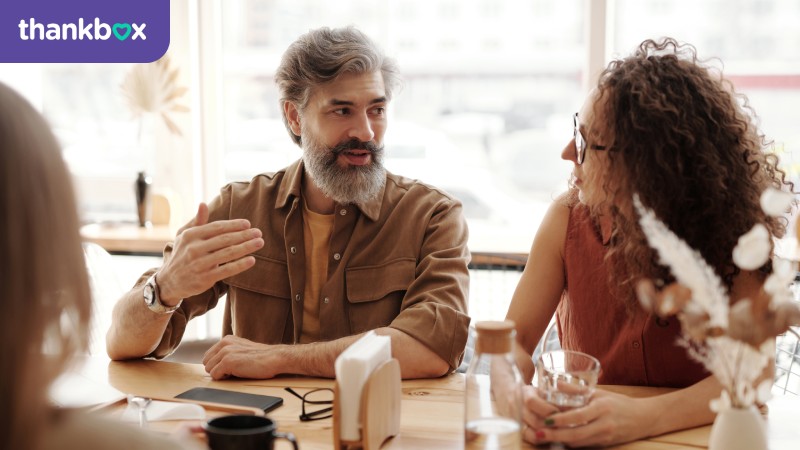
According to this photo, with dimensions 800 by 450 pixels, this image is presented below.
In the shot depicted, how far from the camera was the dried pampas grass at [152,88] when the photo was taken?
12.2 feet

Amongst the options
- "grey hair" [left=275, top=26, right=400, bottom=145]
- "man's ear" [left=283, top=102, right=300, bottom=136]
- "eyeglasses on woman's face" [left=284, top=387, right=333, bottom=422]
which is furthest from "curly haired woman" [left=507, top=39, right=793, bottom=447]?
"man's ear" [left=283, top=102, right=300, bottom=136]

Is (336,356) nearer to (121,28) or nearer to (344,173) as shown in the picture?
Answer: (344,173)

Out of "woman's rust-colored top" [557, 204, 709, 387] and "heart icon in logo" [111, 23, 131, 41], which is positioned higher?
"heart icon in logo" [111, 23, 131, 41]

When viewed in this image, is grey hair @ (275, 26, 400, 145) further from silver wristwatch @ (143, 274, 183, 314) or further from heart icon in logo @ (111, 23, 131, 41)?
heart icon in logo @ (111, 23, 131, 41)

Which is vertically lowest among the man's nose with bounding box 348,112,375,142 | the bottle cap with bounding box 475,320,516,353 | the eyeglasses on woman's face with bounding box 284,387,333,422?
the eyeglasses on woman's face with bounding box 284,387,333,422

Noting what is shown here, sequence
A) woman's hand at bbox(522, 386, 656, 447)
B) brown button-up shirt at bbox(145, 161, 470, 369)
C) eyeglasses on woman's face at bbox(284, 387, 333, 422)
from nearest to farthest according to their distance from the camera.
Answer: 1. woman's hand at bbox(522, 386, 656, 447)
2. eyeglasses on woman's face at bbox(284, 387, 333, 422)
3. brown button-up shirt at bbox(145, 161, 470, 369)

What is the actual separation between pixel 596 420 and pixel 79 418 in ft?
2.72

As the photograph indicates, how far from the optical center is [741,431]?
3.91 feet

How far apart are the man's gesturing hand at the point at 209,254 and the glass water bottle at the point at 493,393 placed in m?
0.65

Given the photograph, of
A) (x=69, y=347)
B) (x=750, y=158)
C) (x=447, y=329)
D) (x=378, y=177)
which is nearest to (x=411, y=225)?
(x=378, y=177)

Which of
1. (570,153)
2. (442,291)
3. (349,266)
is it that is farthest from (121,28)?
(570,153)

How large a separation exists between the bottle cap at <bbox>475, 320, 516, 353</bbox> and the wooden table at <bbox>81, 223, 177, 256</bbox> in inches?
87.3

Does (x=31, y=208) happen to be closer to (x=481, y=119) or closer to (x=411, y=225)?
(x=411, y=225)

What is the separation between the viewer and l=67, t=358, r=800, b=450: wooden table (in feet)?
4.54
